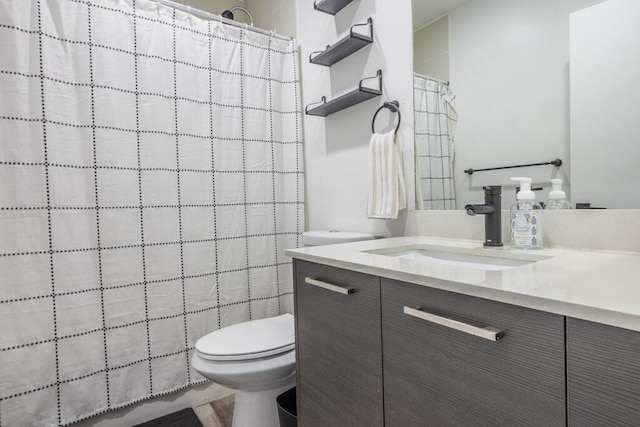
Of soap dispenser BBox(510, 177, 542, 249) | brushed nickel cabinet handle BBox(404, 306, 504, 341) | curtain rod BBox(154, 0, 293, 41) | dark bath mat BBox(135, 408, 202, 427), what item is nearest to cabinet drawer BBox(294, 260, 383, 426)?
brushed nickel cabinet handle BBox(404, 306, 504, 341)

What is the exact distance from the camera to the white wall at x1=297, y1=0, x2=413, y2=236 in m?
1.46

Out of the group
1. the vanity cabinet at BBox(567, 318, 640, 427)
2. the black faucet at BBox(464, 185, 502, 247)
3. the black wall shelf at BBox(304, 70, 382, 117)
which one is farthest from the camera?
the black wall shelf at BBox(304, 70, 382, 117)

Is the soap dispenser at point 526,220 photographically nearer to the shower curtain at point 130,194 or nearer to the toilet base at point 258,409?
the toilet base at point 258,409

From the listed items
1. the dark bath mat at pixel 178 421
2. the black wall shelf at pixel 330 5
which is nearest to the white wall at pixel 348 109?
the black wall shelf at pixel 330 5

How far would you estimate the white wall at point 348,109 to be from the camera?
1459mm

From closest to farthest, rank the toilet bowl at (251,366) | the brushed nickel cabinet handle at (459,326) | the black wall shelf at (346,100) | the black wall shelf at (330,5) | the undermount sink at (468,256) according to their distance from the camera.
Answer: the brushed nickel cabinet handle at (459,326), the undermount sink at (468,256), the toilet bowl at (251,366), the black wall shelf at (346,100), the black wall shelf at (330,5)

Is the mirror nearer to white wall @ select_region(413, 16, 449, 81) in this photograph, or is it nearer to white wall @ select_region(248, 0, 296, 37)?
white wall @ select_region(413, 16, 449, 81)

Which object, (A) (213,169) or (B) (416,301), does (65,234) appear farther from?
(B) (416,301)

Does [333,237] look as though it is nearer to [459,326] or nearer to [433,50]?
[433,50]

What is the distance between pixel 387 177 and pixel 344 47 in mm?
679

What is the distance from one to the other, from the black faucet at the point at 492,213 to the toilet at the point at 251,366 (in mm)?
822

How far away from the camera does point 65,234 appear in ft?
4.70

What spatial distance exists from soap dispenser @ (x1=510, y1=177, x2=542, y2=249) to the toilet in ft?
2.92

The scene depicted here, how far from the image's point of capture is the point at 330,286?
3.17 feet
